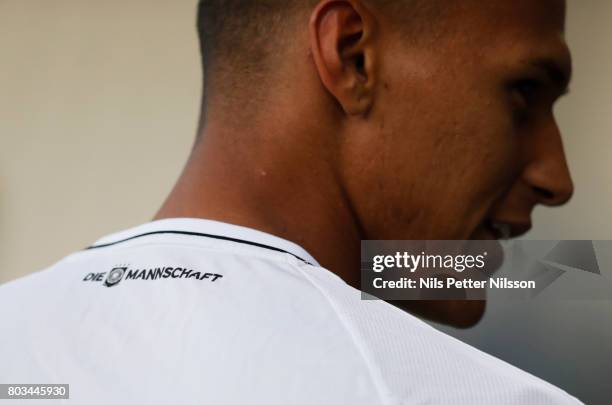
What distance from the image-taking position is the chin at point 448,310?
2.57ft

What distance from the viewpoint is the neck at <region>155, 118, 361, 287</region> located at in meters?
0.58

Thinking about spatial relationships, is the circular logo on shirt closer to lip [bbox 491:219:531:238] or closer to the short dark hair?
the short dark hair

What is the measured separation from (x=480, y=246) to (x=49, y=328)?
46 cm

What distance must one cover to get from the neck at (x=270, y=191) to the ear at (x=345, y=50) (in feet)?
0.18

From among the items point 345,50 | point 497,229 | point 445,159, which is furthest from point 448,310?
point 345,50

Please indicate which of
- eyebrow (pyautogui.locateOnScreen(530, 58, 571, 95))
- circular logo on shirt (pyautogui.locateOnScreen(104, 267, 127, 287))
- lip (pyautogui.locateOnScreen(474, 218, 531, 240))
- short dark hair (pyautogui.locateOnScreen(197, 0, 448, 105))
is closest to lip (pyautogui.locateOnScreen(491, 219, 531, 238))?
lip (pyautogui.locateOnScreen(474, 218, 531, 240))

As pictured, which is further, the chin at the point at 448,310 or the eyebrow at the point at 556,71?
the chin at the point at 448,310

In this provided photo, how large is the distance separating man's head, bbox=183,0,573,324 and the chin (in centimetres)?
12

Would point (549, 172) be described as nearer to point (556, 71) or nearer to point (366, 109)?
point (556, 71)

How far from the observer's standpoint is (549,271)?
0.94 metres

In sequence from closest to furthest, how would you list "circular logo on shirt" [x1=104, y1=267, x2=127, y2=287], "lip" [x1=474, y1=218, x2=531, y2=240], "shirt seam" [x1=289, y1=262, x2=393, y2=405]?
"shirt seam" [x1=289, y1=262, x2=393, y2=405] → "circular logo on shirt" [x1=104, y1=267, x2=127, y2=287] → "lip" [x1=474, y1=218, x2=531, y2=240]

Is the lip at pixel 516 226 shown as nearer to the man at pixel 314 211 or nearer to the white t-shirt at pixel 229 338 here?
the man at pixel 314 211

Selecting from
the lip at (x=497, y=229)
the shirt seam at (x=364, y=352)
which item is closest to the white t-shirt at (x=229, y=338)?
the shirt seam at (x=364, y=352)

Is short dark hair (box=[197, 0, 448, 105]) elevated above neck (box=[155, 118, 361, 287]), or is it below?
above
